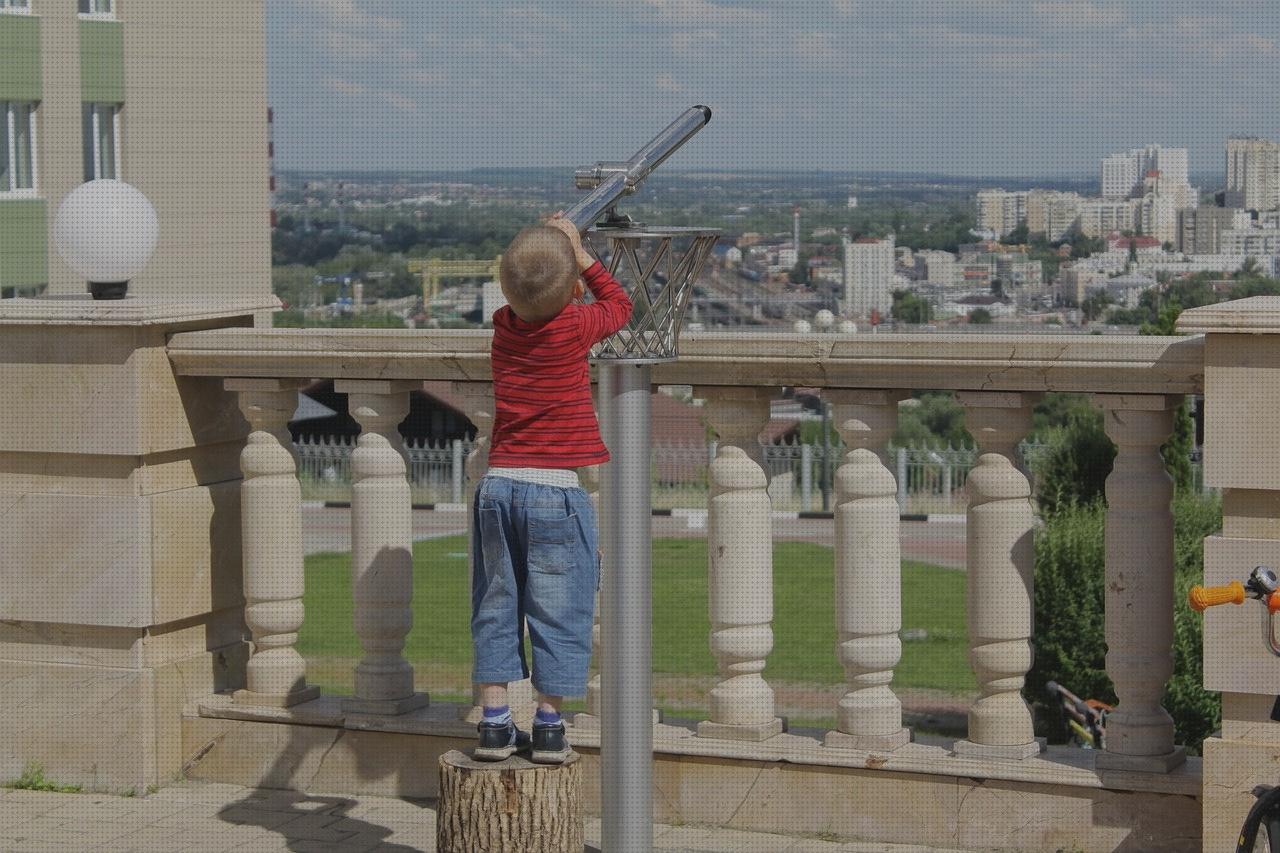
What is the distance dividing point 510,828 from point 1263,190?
196ft

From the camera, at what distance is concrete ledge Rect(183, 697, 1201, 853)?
4.73 meters

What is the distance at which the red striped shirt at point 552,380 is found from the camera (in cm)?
419

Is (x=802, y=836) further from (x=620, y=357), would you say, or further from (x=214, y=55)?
(x=214, y=55)

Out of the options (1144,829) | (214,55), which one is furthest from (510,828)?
(214,55)

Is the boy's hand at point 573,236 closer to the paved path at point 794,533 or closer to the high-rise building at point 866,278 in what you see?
the paved path at point 794,533

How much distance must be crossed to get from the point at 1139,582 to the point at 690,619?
65.8ft

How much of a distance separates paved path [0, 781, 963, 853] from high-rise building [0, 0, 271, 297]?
39.8 m

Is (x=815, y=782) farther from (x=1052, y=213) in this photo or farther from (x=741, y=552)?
(x=1052, y=213)

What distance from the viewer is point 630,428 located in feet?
14.3

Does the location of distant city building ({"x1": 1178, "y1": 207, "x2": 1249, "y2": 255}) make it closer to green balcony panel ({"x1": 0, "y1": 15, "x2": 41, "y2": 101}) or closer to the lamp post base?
green balcony panel ({"x1": 0, "y1": 15, "x2": 41, "y2": 101})

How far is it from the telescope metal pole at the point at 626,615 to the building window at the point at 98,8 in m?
51.3

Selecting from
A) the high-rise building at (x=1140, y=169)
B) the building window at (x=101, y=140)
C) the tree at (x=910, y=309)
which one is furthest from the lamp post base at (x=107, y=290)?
the high-rise building at (x=1140, y=169)

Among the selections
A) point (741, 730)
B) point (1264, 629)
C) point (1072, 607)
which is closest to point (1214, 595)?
point (1264, 629)

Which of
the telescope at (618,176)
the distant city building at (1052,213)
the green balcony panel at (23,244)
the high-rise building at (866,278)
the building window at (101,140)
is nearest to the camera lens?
the telescope at (618,176)
